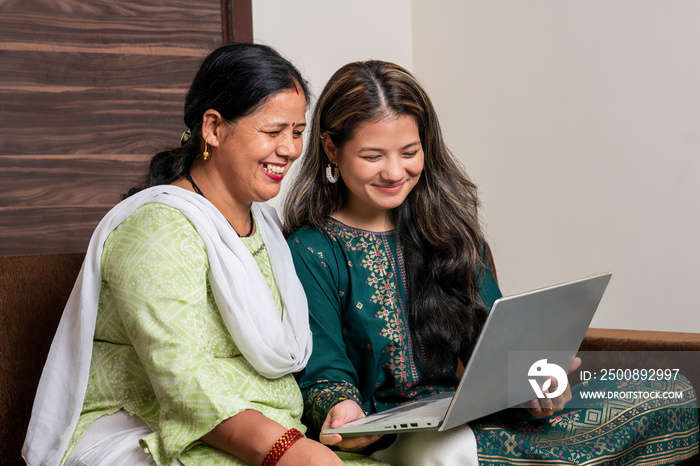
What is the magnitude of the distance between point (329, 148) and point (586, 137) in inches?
47.2

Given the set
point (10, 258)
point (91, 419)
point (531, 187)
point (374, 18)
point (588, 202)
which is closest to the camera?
point (91, 419)

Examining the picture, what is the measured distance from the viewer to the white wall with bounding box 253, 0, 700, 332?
7.64 ft

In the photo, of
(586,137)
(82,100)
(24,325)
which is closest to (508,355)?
(24,325)

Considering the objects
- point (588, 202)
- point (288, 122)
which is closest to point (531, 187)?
point (588, 202)

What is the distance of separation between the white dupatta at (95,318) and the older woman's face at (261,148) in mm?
89


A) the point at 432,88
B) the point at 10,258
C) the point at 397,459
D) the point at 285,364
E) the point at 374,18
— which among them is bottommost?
the point at 397,459

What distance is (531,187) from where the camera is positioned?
2756 millimetres

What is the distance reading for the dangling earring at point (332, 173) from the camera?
1.75 metres

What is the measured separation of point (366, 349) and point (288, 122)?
55 cm

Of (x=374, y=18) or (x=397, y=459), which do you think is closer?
(x=397, y=459)

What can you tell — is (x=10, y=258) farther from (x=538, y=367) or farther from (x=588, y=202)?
(x=588, y=202)

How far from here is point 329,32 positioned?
2926 millimetres

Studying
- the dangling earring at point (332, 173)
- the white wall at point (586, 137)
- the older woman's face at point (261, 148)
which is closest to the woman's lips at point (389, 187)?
the dangling earring at point (332, 173)

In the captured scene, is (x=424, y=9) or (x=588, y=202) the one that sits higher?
(x=424, y=9)
